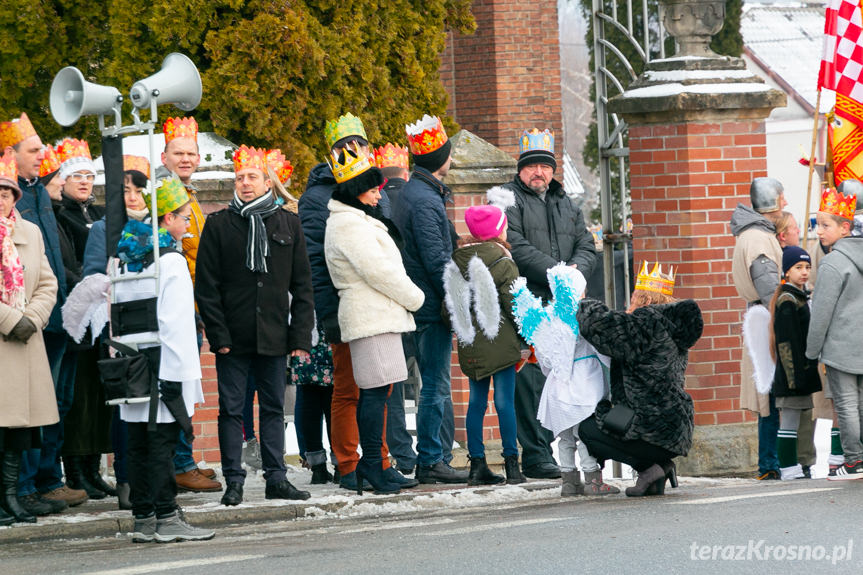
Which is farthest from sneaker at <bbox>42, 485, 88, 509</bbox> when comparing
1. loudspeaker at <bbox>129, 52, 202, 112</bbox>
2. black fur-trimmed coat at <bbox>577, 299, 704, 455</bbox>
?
black fur-trimmed coat at <bbox>577, 299, 704, 455</bbox>

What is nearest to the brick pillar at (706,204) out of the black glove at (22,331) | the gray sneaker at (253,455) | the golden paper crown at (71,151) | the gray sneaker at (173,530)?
the gray sneaker at (253,455)

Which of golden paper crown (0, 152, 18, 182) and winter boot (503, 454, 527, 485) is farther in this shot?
winter boot (503, 454, 527, 485)

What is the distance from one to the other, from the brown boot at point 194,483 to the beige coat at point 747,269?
3.75m

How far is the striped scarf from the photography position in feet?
28.5

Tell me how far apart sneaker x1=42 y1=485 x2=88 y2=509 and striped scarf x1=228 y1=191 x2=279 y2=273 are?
171 cm

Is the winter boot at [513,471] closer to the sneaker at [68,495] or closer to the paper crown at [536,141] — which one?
the paper crown at [536,141]

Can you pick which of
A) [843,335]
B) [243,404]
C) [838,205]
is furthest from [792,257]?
[243,404]

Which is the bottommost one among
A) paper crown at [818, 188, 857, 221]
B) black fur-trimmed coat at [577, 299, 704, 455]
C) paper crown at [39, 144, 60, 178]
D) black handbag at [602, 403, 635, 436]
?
black handbag at [602, 403, 635, 436]

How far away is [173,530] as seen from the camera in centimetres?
763

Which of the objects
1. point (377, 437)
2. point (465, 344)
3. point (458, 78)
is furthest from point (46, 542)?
point (458, 78)

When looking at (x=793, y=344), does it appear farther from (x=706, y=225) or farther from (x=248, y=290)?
(x=248, y=290)

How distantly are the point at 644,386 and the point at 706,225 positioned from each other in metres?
2.65

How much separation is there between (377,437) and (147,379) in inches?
71.3

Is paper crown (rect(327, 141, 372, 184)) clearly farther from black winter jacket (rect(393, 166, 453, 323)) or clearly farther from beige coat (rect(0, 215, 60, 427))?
beige coat (rect(0, 215, 60, 427))
